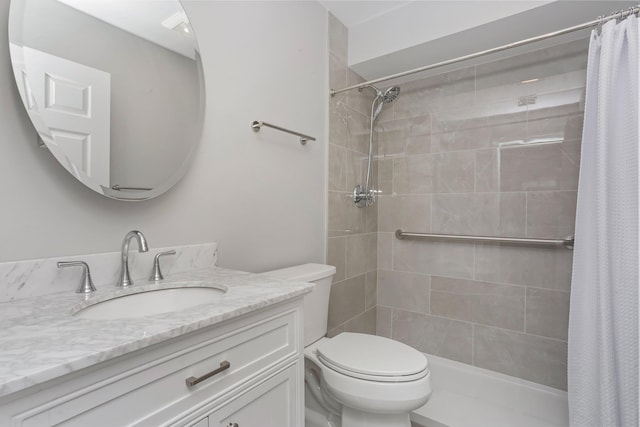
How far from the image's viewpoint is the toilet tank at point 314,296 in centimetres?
142

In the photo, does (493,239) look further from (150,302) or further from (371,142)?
(150,302)

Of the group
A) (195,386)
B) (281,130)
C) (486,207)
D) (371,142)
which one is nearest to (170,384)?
(195,386)

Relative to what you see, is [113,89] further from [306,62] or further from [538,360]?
[538,360]

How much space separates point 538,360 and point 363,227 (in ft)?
4.30

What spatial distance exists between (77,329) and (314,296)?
97 centimetres

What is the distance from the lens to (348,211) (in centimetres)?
211

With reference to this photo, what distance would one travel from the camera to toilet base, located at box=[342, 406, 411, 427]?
1233 millimetres

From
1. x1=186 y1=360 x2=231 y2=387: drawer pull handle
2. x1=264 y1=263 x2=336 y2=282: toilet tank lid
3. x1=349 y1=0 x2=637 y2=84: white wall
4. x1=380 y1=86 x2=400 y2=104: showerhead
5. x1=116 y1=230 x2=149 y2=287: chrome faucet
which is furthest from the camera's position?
x1=380 y1=86 x2=400 y2=104: showerhead

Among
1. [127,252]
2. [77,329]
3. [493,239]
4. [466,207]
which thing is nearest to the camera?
[77,329]

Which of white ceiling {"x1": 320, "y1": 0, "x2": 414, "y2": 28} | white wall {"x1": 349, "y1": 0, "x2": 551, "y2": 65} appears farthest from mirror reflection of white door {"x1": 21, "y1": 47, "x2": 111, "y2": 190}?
white wall {"x1": 349, "y1": 0, "x2": 551, "y2": 65}

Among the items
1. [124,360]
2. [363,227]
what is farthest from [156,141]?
[363,227]

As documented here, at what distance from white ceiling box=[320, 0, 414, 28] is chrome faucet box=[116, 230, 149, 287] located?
66.4 inches

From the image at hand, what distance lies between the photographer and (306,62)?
5.83 feet

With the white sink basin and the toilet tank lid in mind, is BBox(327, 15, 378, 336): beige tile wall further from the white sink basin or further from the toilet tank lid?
the white sink basin
